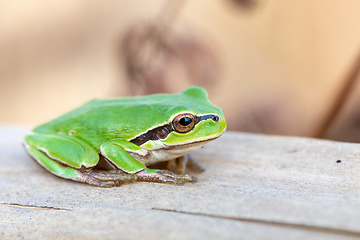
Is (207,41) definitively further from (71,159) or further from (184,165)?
(71,159)

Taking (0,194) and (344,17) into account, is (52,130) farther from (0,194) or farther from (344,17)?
(344,17)

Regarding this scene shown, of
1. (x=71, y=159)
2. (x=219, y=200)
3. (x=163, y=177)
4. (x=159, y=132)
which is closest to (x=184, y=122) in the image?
(x=159, y=132)

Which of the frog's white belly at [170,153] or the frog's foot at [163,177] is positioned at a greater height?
the frog's white belly at [170,153]

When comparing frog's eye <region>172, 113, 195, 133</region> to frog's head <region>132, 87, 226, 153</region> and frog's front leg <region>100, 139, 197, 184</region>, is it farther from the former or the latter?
frog's front leg <region>100, 139, 197, 184</region>

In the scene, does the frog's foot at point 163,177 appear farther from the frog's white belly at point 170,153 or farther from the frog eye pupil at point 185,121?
the frog eye pupil at point 185,121

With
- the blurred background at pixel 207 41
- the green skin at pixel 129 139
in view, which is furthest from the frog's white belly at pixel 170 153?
the blurred background at pixel 207 41

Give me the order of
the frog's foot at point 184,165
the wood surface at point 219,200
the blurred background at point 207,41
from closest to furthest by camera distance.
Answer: the wood surface at point 219,200
the frog's foot at point 184,165
the blurred background at point 207,41
